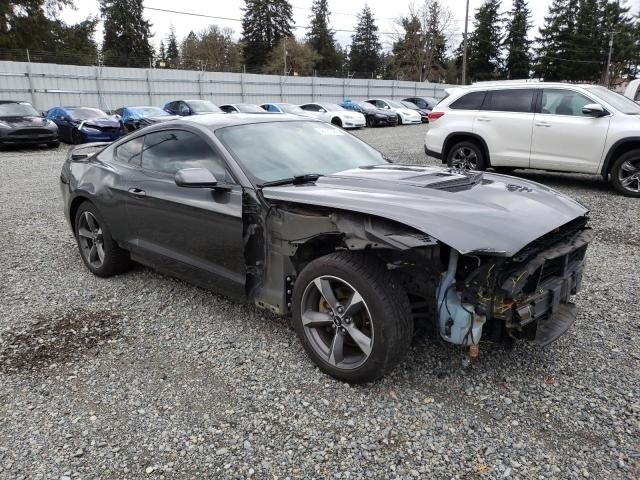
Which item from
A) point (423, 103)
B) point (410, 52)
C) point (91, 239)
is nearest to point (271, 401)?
point (91, 239)

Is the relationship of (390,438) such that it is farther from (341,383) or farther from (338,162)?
(338,162)

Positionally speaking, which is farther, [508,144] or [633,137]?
[508,144]

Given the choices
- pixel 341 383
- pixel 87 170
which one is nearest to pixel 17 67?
pixel 87 170

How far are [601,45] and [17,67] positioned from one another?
69.3 metres

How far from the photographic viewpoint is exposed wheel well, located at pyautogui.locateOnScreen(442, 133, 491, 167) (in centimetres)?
880

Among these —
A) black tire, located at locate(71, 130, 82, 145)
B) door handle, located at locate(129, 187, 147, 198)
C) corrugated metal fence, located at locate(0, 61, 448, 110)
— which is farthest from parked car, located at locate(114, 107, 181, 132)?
A: door handle, located at locate(129, 187, 147, 198)

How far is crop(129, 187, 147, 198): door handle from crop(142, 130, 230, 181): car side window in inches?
7.9

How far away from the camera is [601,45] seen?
214 ft

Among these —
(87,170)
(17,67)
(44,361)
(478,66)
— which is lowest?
(44,361)

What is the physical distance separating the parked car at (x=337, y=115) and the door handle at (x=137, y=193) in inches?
747

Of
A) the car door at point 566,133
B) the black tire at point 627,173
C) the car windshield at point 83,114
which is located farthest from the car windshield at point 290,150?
the car windshield at point 83,114

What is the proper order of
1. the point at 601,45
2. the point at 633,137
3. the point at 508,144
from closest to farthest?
the point at 633,137
the point at 508,144
the point at 601,45

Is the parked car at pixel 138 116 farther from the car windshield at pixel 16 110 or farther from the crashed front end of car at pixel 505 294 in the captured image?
the crashed front end of car at pixel 505 294

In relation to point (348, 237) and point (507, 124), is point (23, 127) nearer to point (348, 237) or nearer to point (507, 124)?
point (507, 124)
